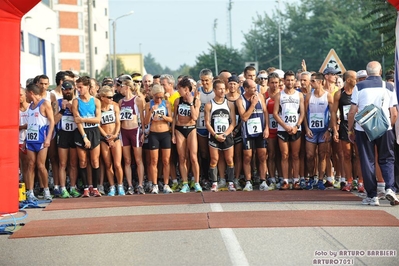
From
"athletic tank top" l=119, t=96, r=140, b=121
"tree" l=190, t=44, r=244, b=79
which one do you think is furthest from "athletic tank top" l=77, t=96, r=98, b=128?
"tree" l=190, t=44, r=244, b=79

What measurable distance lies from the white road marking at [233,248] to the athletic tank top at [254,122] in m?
5.01

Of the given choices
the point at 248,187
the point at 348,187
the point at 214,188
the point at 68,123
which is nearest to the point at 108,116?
the point at 68,123

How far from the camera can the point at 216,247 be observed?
9523 millimetres

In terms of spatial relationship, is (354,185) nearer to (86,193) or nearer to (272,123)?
(272,123)

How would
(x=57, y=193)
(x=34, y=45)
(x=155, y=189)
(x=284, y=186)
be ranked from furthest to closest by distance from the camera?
(x=34, y=45) → (x=57, y=193) → (x=155, y=189) → (x=284, y=186)

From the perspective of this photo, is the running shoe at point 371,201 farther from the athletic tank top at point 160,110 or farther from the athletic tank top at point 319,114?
the athletic tank top at point 160,110

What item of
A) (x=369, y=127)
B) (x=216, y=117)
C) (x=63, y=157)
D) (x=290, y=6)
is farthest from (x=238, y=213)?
(x=290, y=6)

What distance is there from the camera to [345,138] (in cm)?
1505

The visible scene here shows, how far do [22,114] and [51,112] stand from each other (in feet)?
2.49

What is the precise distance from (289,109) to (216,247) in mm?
6391

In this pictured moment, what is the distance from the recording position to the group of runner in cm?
1531

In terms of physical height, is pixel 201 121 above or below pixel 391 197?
above

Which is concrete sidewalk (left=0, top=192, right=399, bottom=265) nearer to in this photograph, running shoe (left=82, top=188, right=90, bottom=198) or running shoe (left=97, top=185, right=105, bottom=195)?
running shoe (left=82, top=188, right=90, bottom=198)

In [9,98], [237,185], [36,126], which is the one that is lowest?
[237,185]
